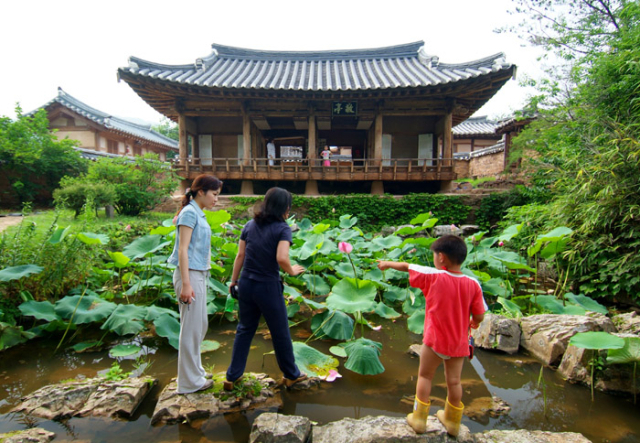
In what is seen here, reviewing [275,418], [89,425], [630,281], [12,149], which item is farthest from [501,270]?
[12,149]

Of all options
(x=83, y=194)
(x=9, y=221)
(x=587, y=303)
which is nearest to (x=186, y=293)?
(x=587, y=303)

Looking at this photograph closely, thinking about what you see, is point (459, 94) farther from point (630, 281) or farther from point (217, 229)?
point (217, 229)

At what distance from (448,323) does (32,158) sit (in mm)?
12229

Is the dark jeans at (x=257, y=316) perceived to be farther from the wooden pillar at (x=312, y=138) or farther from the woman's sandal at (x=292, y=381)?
the wooden pillar at (x=312, y=138)

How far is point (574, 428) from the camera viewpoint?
82.7 inches

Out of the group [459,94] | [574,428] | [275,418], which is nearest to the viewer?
[275,418]

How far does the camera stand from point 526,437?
1.84 m

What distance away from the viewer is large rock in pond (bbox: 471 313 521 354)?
316 cm

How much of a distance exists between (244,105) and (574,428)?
1074 cm

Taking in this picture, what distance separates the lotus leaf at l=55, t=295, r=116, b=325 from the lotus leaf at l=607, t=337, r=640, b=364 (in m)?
4.14

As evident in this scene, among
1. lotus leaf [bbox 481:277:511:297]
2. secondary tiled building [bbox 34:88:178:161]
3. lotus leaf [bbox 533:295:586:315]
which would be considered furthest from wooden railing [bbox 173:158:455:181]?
secondary tiled building [bbox 34:88:178:161]

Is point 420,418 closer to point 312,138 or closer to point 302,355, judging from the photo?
point 302,355

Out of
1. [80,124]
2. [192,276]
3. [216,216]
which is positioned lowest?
[192,276]

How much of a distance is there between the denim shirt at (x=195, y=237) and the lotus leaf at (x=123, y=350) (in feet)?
4.29
